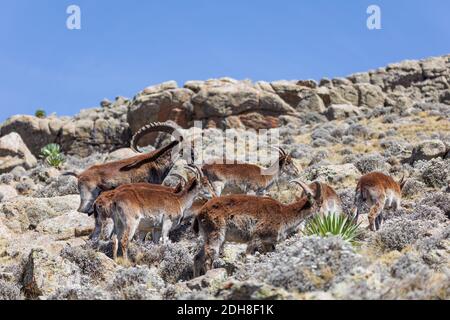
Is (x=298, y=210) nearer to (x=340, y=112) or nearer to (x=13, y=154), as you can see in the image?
(x=13, y=154)

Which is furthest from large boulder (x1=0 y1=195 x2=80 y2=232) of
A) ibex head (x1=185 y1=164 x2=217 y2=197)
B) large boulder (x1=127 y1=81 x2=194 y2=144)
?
large boulder (x1=127 y1=81 x2=194 y2=144)

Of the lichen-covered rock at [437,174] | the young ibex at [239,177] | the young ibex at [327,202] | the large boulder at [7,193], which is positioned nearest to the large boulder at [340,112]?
the lichen-covered rock at [437,174]

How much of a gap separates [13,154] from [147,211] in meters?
27.0

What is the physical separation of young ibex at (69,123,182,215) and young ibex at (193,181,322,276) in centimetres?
480

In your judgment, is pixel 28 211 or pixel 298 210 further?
pixel 28 211

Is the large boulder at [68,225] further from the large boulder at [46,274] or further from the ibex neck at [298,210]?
the ibex neck at [298,210]

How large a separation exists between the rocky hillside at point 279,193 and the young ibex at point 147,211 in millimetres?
428

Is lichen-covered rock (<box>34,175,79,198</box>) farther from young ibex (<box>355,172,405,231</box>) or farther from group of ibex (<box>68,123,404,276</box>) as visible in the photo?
young ibex (<box>355,172,405,231</box>)

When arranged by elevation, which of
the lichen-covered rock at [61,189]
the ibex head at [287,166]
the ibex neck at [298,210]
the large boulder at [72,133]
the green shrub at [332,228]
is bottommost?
the green shrub at [332,228]

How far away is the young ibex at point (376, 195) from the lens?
14.8m

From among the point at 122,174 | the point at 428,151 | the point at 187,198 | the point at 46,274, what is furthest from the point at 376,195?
the point at 428,151

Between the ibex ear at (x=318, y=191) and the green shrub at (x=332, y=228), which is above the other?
the ibex ear at (x=318, y=191)

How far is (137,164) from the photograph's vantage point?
640 inches

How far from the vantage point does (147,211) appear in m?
12.9
